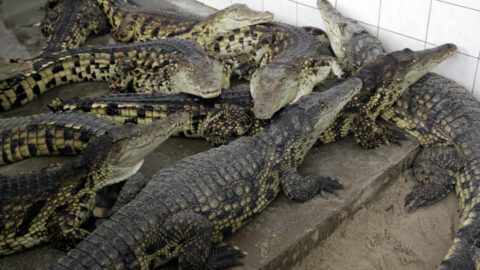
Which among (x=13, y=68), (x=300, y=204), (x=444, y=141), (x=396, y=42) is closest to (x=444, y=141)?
(x=444, y=141)

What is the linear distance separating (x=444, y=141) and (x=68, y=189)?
3074mm

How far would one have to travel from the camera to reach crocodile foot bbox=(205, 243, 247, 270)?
3082 mm

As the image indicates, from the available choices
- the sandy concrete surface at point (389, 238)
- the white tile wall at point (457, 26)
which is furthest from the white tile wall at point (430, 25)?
the sandy concrete surface at point (389, 238)

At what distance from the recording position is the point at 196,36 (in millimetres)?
5750

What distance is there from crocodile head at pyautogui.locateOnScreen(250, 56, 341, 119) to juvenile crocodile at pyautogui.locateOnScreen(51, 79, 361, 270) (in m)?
0.17

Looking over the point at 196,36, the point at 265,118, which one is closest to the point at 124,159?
the point at 265,118

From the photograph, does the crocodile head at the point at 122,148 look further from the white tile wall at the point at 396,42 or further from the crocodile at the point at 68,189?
the white tile wall at the point at 396,42

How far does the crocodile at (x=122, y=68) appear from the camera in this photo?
4.92 metres

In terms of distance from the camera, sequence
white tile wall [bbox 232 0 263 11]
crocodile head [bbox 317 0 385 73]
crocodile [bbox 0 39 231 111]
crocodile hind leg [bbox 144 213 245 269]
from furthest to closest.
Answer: white tile wall [bbox 232 0 263 11] < crocodile [bbox 0 39 231 111] < crocodile head [bbox 317 0 385 73] < crocodile hind leg [bbox 144 213 245 269]

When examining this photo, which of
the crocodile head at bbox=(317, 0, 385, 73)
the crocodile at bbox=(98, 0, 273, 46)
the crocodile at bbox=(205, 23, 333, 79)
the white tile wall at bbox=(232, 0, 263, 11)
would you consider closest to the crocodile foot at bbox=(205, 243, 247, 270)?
the crocodile head at bbox=(317, 0, 385, 73)

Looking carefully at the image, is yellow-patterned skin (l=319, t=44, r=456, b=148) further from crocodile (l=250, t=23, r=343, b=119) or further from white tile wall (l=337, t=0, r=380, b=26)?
white tile wall (l=337, t=0, r=380, b=26)

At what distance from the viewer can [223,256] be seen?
10.2ft

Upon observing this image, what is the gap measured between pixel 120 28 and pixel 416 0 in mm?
3644

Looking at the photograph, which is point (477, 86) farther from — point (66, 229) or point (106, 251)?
point (66, 229)
